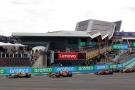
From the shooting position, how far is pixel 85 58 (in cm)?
8481

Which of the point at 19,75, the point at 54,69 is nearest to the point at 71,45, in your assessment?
the point at 54,69

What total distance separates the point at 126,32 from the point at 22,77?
5057 inches

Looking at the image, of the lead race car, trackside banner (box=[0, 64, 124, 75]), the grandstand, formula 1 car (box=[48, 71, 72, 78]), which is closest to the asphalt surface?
the lead race car

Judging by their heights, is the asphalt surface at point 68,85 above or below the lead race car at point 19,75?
below

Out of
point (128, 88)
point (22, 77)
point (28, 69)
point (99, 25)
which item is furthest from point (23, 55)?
point (99, 25)

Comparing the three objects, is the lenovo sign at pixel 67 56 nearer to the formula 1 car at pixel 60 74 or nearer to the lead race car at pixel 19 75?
the formula 1 car at pixel 60 74

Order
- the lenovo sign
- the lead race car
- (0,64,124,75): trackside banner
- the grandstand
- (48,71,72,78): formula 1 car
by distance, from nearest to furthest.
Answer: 1. the lead race car
2. (48,71,72,78): formula 1 car
3. (0,64,124,75): trackside banner
4. the grandstand
5. the lenovo sign

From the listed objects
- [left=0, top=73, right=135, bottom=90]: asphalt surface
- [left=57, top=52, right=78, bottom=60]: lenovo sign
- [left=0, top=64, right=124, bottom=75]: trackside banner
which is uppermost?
[left=57, top=52, right=78, bottom=60]: lenovo sign

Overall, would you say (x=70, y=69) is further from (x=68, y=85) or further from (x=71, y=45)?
(x=71, y=45)

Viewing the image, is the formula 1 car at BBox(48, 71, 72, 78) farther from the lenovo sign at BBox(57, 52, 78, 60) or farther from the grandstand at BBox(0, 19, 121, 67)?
the lenovo sign at BBox(57, 52, 78, 60)

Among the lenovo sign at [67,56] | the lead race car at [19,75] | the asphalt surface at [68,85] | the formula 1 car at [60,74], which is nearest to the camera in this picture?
the asphalt surface at [68,85]

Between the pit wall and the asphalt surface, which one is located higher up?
the pit wall

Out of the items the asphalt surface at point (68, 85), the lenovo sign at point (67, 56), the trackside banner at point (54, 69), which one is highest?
the lenovo sign at point (67, 56)

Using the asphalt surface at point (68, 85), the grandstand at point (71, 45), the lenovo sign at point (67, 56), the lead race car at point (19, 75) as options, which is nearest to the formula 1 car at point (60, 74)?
the lead race car at point (19, 75)
